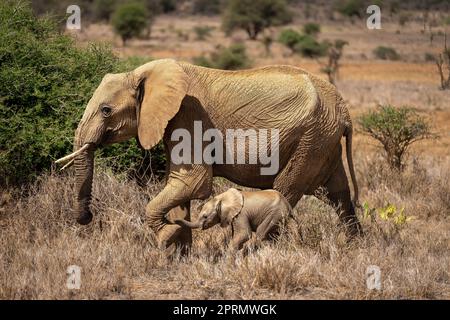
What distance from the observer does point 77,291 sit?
5.88 meters

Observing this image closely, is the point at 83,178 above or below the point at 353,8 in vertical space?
below

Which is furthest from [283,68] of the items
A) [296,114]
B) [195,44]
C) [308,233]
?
[195,44]

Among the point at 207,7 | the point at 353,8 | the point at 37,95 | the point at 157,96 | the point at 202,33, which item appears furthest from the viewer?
the point at 207,7

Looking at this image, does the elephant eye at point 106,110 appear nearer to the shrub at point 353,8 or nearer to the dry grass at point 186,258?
the dry grass at point 186,258

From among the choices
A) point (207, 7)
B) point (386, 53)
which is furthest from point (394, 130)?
point (207, 7)

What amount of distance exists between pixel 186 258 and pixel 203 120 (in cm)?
118

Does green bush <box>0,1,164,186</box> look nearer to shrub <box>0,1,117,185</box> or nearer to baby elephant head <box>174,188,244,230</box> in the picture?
shrub <box>0,1,117,185</box>

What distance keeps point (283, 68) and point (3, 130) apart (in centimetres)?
292

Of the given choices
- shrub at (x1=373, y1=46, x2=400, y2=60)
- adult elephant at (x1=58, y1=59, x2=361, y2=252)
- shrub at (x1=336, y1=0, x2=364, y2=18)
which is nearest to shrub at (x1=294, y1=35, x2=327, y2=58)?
shrub at (x1=373, y1=46, x2=400, y2=60)

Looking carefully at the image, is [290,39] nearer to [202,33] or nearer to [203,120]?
[202,33]

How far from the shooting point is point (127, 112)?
21.8 feet

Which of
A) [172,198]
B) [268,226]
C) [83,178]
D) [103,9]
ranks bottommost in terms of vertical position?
[268,226]

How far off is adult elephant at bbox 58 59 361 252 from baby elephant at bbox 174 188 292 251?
0.55ft

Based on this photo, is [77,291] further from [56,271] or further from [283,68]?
[283,68]
